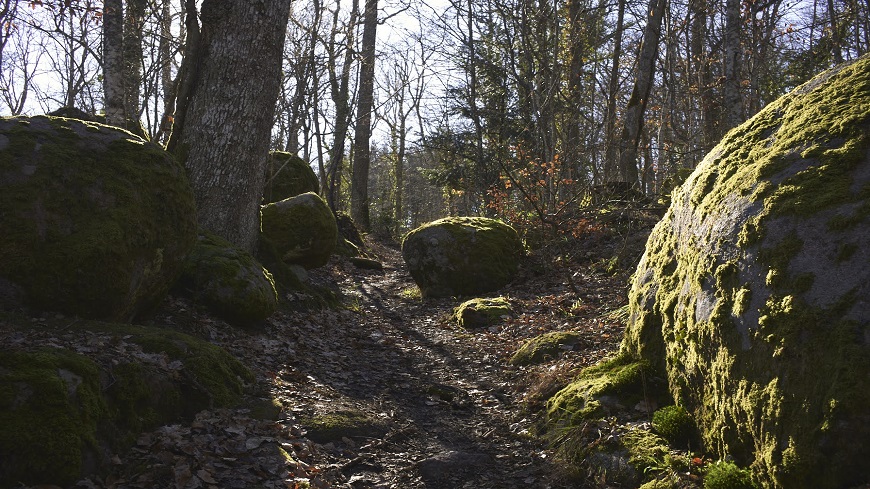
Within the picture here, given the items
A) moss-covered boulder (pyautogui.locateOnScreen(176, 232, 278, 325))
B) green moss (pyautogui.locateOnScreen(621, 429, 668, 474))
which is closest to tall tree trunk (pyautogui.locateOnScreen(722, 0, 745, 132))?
green moss (pyautogui.locateOnScreen(621, 429, 668, 474))

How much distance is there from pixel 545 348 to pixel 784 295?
3.71m

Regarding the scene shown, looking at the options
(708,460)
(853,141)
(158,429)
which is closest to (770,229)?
(853,141)

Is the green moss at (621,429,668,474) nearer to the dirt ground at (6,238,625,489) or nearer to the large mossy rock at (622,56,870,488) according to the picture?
the large mossy rock at (622,56,870,488)

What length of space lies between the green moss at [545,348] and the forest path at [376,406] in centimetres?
20

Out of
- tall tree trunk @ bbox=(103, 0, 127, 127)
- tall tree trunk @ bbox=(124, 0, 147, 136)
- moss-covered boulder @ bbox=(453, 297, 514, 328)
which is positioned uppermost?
tall tree trunk @ bbox=(124, 0, 147, 136)

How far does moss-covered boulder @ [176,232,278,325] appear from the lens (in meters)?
6.43

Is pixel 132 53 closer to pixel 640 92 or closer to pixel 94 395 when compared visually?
pixel 640 92

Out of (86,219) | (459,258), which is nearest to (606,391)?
(86,219)

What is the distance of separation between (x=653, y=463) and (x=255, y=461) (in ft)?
8.41

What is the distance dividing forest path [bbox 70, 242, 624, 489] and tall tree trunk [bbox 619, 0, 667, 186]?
11.7 ft

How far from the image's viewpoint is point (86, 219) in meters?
4.77

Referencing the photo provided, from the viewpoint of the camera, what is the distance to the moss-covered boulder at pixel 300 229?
1045 cm

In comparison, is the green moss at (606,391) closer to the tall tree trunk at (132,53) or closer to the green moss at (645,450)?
the green moss at (645,450)

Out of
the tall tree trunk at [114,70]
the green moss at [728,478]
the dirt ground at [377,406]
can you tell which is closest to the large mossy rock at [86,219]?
the dirt ground at [377,406]
